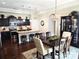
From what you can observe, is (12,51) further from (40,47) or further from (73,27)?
(73,27)

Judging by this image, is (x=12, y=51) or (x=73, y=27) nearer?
(x=12, y=51)

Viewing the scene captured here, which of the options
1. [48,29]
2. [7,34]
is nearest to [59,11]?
[48,29]

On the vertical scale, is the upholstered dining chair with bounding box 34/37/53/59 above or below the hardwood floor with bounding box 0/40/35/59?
above

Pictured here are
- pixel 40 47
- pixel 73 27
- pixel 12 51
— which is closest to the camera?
pixel 40 47

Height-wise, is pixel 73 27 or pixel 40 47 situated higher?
pixel 73 27

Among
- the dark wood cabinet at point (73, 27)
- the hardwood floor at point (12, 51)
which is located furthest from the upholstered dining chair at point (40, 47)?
the dark wood cabinet at point (73, 27)

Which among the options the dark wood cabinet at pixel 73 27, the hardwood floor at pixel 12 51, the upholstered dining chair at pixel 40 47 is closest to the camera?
the upholstered dining chair at pixel 40 47

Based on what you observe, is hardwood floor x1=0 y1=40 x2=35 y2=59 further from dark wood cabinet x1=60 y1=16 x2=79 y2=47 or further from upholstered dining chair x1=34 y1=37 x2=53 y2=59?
dark wood cabinet x1=60 y1=16 x2=79 y2=47

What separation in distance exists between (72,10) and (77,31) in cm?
151

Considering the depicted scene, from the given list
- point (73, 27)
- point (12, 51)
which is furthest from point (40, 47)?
point (73, 27)

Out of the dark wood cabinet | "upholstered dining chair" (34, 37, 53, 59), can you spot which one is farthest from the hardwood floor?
the dark wood cabinet

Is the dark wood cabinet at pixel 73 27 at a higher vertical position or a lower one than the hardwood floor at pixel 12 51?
higher

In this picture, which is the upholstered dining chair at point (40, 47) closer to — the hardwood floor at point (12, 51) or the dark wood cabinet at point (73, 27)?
the hardwood floor at point (12, 51)

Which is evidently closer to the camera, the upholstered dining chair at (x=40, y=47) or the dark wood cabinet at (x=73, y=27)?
the upholstered dining chair at (x=40, y=47)
